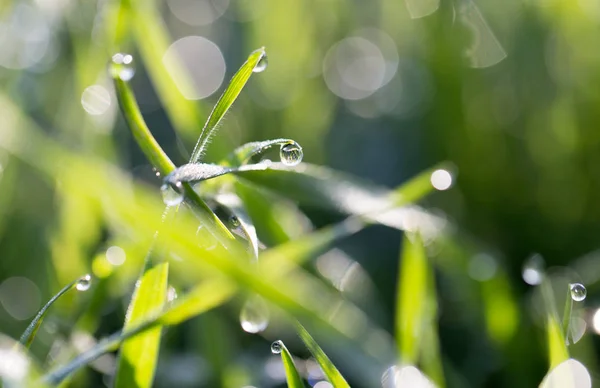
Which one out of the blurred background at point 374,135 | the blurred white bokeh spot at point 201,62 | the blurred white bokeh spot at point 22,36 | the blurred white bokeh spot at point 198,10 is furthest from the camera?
the blurred white bokeh spot at point 198,10

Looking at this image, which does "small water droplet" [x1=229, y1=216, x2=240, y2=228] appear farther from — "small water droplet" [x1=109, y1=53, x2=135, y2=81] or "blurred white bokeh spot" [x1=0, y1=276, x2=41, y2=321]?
"blurred white bokeh spot" [x1=0, y1=276, x2=41, y2=321]

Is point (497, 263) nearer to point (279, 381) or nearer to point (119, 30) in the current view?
point (279, 381)

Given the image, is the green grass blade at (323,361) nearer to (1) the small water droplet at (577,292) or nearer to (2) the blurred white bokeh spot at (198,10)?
(1) the small water droplet at (577,292)

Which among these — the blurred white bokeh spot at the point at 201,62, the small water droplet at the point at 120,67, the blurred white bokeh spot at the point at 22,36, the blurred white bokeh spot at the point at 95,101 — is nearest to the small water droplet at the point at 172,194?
the small water droplet at the point at 120,67

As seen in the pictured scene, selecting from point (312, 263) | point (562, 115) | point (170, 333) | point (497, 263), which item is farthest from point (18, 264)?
point (562, 115)

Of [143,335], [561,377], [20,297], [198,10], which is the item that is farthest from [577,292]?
[198,10]

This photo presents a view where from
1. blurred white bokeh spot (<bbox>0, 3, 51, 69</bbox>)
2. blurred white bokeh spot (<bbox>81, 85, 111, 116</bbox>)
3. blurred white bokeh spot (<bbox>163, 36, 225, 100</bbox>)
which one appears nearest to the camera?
blurred white bokeh spot (<bbox>81, 85, 111, 116</bbox>)

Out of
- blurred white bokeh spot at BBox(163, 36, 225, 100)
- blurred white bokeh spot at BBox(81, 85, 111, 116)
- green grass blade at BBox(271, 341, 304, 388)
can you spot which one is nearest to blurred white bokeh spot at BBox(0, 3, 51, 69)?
blurred white bokeh spot at BBox(81, 85, 111, 116)

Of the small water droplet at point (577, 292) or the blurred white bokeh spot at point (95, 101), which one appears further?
the blurred white bokeh spot at point (95, 101)
